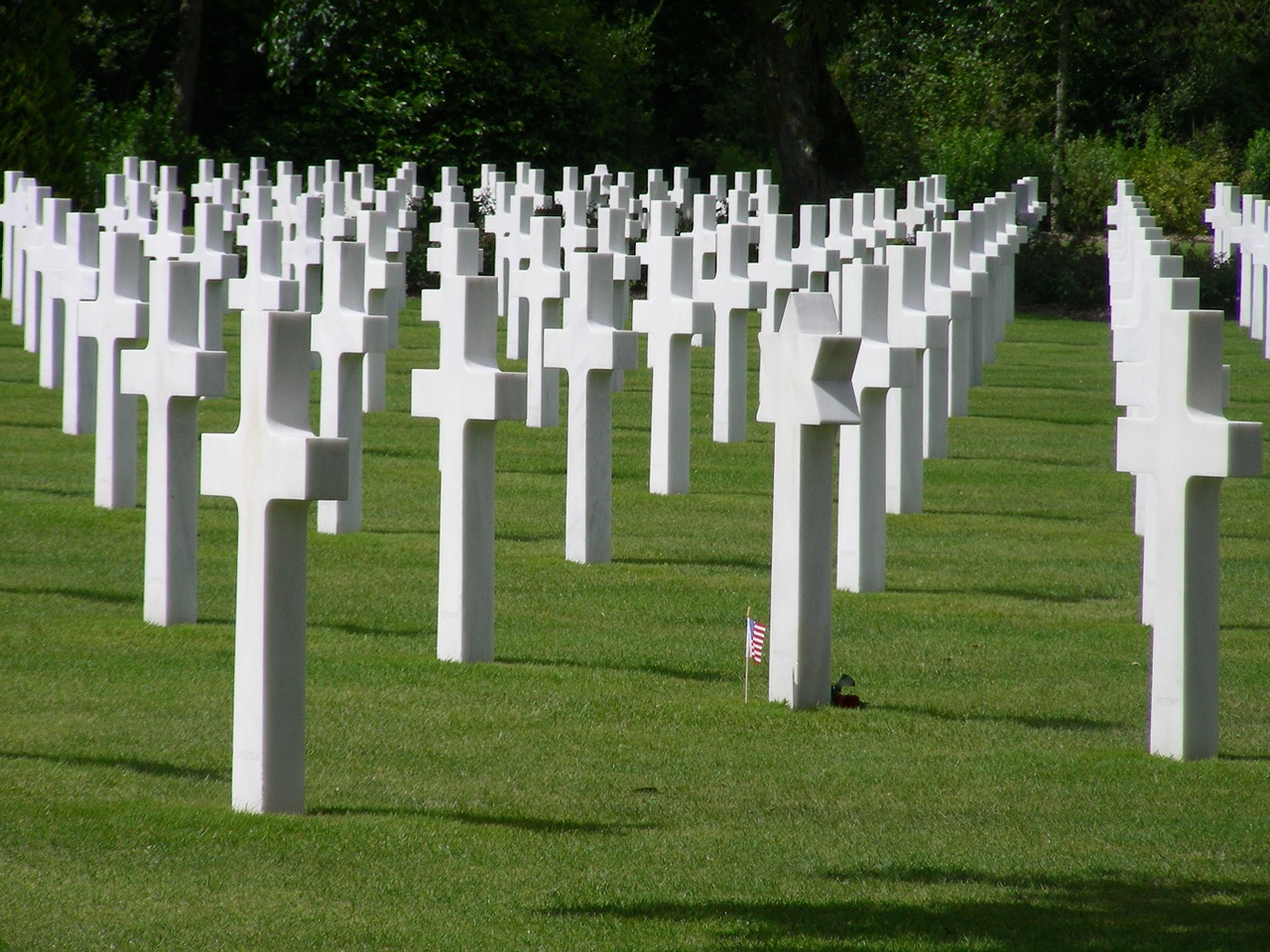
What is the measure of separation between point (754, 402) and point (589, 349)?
7.67m

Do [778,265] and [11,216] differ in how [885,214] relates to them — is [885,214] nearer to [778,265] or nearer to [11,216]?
[778,265]

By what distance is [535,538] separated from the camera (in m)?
10.0

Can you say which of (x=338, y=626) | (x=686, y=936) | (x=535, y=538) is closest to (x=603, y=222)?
(x=535, y=538)

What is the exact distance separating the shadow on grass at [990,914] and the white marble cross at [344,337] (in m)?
4.58

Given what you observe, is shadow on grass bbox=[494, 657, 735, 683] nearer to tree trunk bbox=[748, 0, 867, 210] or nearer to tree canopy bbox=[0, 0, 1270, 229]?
tree canopy bbox=[0, 0, 1270, 229]

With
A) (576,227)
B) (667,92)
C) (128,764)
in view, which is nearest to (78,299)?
(576,227)

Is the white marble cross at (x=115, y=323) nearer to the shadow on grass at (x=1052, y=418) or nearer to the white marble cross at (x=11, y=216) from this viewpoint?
the shadow on grass at (x=1052, y=418)

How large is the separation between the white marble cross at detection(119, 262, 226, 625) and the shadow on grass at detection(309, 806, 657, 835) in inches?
88.6

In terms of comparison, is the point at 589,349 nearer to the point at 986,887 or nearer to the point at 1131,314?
the point at 1131,314

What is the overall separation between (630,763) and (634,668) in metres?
1.32

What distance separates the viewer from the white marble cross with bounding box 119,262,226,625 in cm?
720

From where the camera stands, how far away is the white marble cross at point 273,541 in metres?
4.93

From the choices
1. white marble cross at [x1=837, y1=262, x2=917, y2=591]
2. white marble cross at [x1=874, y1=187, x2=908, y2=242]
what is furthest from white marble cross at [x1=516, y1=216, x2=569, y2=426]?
white marble cross at [x1=874, y1=187, x2=908, y2=242]

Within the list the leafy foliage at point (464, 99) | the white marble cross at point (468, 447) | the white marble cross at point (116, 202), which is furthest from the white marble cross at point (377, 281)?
the leafy foliage at point (464, 99)
